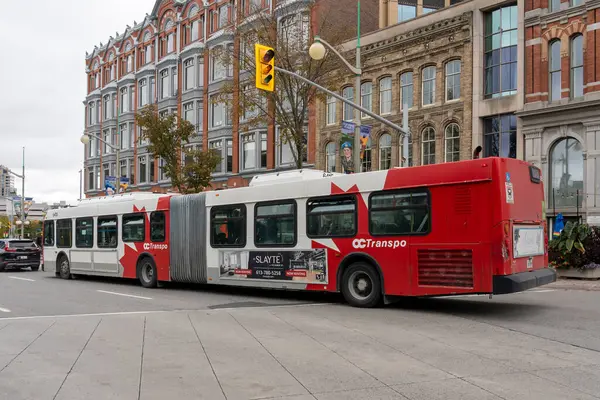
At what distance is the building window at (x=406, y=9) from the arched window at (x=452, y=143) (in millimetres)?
12942

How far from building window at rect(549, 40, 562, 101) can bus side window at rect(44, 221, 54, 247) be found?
879 inches

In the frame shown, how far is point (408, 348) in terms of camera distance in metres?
8.13

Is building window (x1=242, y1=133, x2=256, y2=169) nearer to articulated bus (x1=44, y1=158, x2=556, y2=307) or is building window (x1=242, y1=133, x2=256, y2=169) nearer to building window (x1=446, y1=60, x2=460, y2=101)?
building window (x1=446, y1=60, x2=460, y2=101)

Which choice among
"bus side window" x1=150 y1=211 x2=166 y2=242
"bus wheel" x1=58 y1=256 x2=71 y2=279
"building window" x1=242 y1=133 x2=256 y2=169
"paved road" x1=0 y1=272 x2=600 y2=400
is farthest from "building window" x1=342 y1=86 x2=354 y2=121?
"paved road" x1=0 y1=272 x2=600 y2=400

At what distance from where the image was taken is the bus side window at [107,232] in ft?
66.0

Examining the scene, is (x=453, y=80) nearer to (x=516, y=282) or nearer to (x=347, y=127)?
(x=347, y=127)

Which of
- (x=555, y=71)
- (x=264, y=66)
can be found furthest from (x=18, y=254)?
(x=555, y=71)

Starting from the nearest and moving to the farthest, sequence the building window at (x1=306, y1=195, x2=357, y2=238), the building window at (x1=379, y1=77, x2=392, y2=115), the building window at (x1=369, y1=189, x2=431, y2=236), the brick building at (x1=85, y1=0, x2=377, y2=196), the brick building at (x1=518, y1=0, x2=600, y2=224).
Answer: the building window at (x1=369, y1=189, x2=431, y2=236), the building window at (x1=306, y1=195, x2=357, y2=238), the brick building at (x1=518, y1=0, x2=600, y2=224), the building window at (x1=379, y1=77, x2=392, y2=115), the brick building at (x1=85, y1=0, x2=377, y2=196)

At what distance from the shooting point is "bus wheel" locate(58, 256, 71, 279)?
2261 cm

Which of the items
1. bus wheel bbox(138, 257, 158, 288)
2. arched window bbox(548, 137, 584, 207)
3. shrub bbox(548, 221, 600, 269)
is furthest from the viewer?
arched window bbox(548, 137, 584, 207)

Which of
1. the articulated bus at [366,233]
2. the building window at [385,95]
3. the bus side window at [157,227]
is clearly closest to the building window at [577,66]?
the building window at [385,95]

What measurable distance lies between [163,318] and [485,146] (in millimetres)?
21516

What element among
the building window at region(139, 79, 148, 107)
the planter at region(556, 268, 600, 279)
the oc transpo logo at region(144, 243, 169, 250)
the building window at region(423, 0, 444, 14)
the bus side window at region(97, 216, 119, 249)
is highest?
the building window at region(423, 0, 444, 14)

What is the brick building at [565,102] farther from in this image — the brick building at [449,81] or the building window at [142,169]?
the building window at [142,169]
